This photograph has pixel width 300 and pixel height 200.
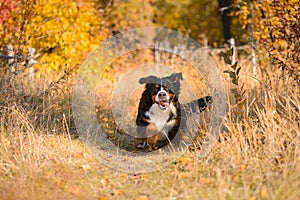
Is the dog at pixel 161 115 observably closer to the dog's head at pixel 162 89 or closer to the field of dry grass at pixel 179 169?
the dog's head at pixel 162 89

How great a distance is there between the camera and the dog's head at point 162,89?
553 cm

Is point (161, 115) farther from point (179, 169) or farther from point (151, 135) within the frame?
point (179, 169)

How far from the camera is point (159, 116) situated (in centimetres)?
565

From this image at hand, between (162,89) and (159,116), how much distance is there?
35cm

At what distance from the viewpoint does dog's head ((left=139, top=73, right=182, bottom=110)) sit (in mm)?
5527

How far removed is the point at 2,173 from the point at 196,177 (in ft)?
6.20

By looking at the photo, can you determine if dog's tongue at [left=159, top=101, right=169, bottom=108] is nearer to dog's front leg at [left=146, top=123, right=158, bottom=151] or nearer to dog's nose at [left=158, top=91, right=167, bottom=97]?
dog's nose at [left=158, top=91, right=167, bottom=97]

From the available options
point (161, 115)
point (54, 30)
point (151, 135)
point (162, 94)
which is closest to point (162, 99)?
point (162, 94)

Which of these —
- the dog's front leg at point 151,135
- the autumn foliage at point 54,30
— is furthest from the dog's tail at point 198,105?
the autumn foliage at point 54,30

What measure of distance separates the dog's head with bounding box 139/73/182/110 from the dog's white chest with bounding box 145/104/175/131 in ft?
0.21

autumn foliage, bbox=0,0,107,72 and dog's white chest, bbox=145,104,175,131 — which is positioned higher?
autumn foliage, bbox=0,0,107,72

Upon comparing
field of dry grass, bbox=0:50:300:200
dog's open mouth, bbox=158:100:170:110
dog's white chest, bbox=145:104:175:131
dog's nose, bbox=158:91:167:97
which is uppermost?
dog's nose, bbox=158:91:167:97

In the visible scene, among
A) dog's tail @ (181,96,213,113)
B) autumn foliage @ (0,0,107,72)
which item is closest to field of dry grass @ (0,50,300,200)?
dog's tail @ (181,96,213,113)

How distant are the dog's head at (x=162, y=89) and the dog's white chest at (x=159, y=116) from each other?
0.21 ft
